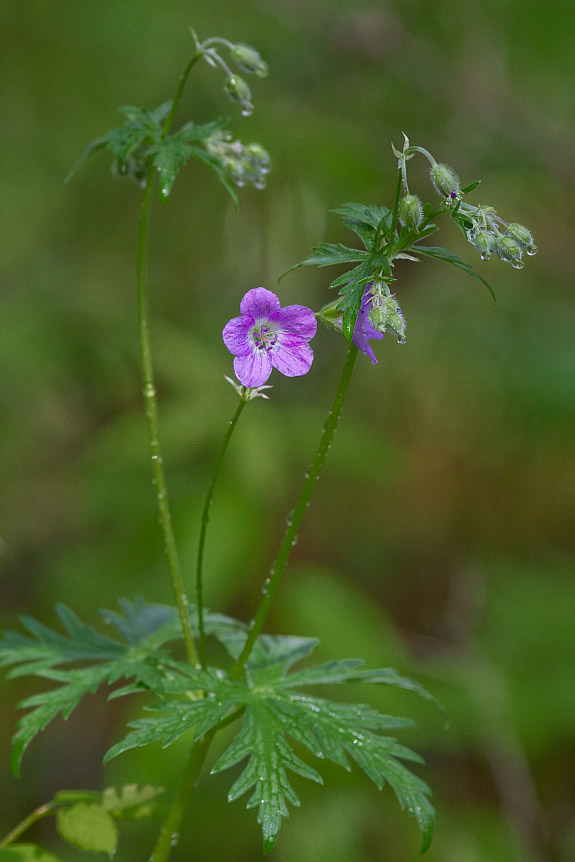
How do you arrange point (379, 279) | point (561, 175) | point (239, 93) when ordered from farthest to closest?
point (561, 175) < point (239, 93) < point (379, 279)

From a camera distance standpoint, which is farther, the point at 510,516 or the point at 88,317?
the point at 510,516

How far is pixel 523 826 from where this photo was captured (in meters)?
3.44

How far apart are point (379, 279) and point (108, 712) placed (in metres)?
3.84

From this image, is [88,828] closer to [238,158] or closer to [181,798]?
[181,798]

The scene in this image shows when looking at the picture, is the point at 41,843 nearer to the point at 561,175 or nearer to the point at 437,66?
the point at 561,175

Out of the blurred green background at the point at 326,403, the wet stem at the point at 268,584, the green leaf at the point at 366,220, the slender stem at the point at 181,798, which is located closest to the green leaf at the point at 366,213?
the green leaf at the point at 366,220

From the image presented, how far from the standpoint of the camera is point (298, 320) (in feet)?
4.50

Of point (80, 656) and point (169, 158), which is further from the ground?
point (169, 158)

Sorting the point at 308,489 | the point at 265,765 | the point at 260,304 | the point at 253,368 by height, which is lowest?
the point at 265,765

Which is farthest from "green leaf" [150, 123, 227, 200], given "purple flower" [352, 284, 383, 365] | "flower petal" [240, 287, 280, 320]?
"purple flower" [352, 284, 383, 365]

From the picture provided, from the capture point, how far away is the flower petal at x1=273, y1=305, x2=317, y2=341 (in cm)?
137

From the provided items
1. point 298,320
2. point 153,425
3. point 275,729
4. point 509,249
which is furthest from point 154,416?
point 509,249

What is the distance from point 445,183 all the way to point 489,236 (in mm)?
102

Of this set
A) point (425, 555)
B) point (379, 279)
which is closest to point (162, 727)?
point (379, 279)
